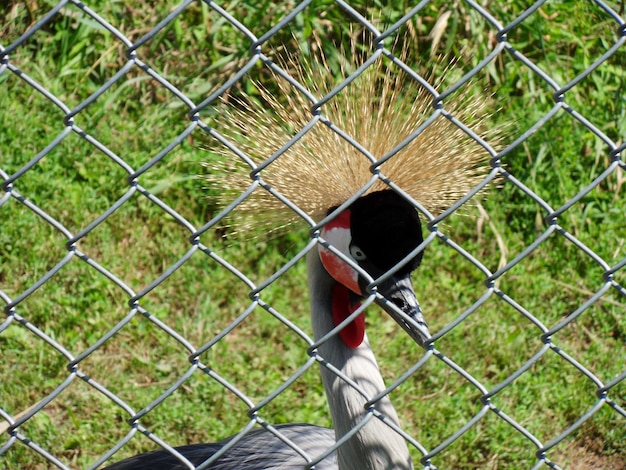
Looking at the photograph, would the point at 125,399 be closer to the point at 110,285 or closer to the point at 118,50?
the point at 110,285

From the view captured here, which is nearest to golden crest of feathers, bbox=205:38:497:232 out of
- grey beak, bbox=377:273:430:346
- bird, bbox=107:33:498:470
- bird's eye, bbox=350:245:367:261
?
bird, bbox=107:33:498:470

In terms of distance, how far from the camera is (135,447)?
232 centimetres

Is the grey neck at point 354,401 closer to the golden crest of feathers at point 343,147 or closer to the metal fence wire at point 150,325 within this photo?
the golden crest of feathers at point 343,147

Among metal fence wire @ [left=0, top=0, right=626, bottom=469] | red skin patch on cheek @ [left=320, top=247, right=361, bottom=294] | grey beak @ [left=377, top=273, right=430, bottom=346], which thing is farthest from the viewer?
metal fence wire @ [left=0, top=0, right=626, bottom=469]

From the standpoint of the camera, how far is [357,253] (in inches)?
62.7

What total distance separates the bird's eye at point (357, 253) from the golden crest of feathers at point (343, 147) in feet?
0.35

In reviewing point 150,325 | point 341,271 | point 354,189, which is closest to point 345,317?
point 341,271

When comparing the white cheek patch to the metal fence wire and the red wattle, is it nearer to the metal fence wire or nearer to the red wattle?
the red wattle

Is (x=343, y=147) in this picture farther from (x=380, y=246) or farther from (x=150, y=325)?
(x=150, y=325)

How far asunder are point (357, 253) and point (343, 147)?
0.21 m

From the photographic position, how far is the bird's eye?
1.59 m

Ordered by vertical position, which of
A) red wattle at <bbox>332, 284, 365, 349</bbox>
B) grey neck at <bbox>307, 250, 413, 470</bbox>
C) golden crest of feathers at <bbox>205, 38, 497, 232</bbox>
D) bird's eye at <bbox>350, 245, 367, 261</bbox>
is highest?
golden crest of feathers at <bbox>205, 38, 497, 232</bbox>

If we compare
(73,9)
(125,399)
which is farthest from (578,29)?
(125,399)

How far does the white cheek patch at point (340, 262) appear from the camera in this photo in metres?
1.60
